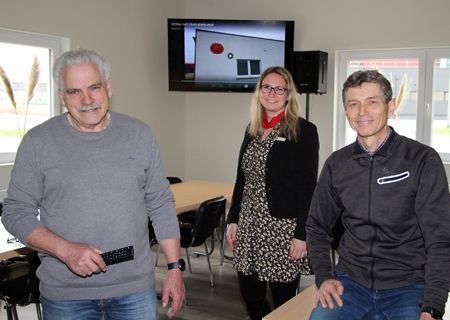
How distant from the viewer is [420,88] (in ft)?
20.1

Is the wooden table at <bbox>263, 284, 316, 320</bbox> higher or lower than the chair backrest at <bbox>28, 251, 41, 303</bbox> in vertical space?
higher

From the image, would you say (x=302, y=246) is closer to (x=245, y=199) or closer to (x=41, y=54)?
(x=245, y=199)

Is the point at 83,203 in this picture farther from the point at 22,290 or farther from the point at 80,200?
the point at 22,290

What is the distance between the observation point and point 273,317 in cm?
219

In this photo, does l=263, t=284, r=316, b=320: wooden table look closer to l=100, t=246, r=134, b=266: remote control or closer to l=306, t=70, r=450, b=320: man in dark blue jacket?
l=306, t=70, r=450, b=320: man in dark blue jacket

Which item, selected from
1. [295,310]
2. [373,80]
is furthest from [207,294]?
[373,80]

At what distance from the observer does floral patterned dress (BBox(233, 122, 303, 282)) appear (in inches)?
112

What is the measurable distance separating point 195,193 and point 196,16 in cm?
321

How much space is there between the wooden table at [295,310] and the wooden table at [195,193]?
6.61 ft

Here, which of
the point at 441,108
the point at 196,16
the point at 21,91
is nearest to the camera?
the point at 21,91

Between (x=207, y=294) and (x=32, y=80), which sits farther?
(x=32, y=80)

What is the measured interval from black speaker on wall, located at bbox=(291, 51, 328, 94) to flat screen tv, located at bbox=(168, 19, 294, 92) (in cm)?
34

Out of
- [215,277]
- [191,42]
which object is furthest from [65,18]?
[215,277]

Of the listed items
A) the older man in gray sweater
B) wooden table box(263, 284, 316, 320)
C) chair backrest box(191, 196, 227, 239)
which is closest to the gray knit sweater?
the older man in gray sweater
